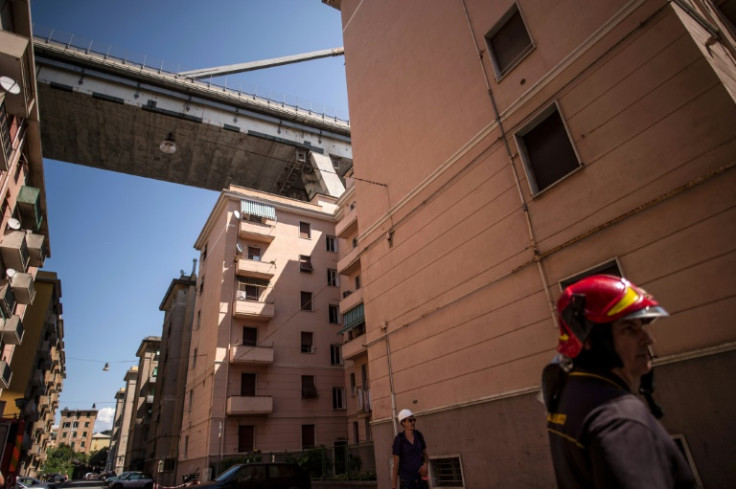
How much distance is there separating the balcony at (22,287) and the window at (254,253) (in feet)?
37.7

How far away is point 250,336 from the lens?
25422mm

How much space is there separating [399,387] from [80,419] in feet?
445

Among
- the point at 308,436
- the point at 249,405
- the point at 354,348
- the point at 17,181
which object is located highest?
the point at 17,181

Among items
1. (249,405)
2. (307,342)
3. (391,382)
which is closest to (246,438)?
(249,405)

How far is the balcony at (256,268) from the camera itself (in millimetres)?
25906

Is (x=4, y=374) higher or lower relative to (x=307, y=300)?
lower

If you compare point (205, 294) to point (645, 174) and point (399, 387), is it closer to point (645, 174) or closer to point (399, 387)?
point (399, 387)

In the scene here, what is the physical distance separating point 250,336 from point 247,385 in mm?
2872

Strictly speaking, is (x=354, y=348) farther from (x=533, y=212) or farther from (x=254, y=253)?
(x=533, y=212)

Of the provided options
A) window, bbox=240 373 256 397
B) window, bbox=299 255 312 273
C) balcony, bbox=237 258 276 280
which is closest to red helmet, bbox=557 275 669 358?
window, bbox=240 373 256 397

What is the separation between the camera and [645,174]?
6.51 metres

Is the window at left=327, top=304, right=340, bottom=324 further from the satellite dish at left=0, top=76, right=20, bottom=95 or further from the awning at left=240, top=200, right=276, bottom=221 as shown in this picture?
the satellite dish at left=0, top=76, right=20, bottom=95

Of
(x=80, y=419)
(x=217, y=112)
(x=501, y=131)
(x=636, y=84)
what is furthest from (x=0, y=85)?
(x=80, y=419)

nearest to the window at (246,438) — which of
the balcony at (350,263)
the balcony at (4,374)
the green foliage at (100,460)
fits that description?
the balcony at (350,263)
